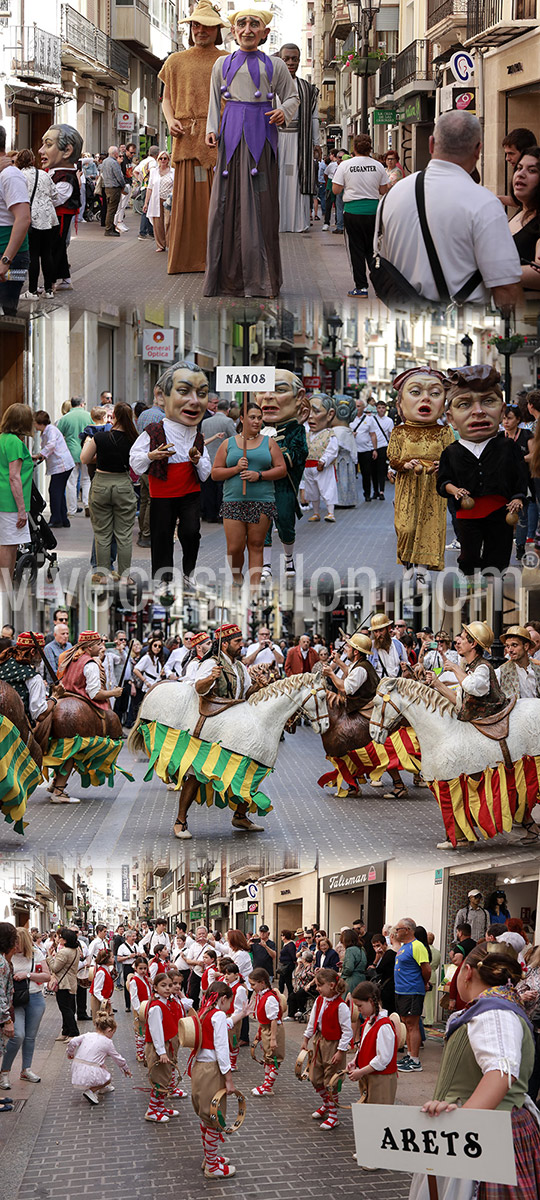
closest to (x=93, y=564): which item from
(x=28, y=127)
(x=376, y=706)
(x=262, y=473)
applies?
(x=262, y=473)

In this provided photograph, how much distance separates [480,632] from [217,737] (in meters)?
1.76

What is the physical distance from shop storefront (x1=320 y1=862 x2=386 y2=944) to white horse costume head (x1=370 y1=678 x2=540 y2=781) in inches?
33.2

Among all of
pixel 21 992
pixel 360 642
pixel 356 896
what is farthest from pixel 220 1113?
pixel 356 896

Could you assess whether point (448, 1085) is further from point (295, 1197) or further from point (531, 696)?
point (531, 696)

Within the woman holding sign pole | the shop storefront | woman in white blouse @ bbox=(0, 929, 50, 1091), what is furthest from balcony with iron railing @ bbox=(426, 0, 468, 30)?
the woman holding sign pole

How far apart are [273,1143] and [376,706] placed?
121 inches

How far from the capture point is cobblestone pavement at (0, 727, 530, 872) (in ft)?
30.0

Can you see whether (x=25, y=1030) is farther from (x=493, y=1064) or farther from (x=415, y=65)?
(x=415, y=65)

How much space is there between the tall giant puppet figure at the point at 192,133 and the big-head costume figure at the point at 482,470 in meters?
2.77

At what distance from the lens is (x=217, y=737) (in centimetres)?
→ 905

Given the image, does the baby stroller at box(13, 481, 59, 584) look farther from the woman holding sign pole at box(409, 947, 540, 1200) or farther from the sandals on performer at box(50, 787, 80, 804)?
the woman holding sign pole at box(409, 947, 540, 1200)

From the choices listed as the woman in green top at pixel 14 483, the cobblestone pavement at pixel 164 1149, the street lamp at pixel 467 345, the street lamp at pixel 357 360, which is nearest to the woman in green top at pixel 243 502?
the street lamp at pixel 357 360

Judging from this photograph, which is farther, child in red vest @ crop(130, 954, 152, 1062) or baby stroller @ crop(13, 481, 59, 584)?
child in red vest @ crop(130, 954, 152, 1062)

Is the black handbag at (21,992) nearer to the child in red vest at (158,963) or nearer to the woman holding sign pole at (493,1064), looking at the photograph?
the child in red vest at (158,963)
